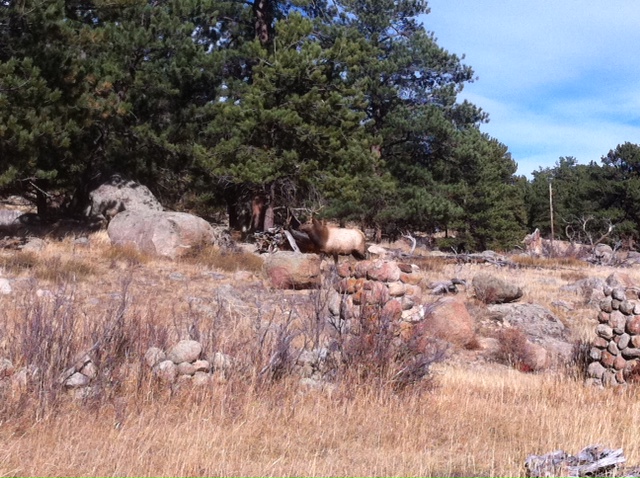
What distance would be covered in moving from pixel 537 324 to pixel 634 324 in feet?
16.7

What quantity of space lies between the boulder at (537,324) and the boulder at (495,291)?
467 mm

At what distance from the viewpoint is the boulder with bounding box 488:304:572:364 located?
11.9m

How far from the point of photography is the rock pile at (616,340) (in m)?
8.34

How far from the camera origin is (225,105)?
62.6ft

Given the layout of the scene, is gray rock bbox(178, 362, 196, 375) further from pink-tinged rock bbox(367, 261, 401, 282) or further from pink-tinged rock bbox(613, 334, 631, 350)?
pink-tinged rock bbox(613, 334, 631, 350)

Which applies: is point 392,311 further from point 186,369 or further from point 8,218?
point 8,218

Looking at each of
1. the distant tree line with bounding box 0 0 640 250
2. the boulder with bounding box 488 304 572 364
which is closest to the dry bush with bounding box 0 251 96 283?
the distant tree line with bounding box 0 0 640 250

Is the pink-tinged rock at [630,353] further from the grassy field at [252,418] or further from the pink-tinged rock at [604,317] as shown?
the grassy field at [252,418]

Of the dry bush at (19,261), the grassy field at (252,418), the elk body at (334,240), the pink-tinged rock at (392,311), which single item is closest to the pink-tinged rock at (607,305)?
the grassy field at (252,418)

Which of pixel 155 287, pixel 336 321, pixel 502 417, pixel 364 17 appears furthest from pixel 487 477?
pixel 364 17

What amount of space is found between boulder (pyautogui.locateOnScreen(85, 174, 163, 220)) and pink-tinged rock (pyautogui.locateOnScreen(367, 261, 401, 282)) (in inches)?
492

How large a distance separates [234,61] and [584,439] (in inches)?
741

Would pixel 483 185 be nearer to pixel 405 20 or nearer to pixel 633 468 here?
pixel 405 20

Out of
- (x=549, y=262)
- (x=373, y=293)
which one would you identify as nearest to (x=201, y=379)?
(x=373, y=293)
